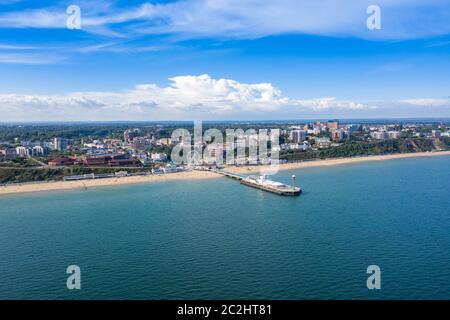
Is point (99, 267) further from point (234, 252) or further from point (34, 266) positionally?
point (234, 252)

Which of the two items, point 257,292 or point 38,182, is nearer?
point 257,292

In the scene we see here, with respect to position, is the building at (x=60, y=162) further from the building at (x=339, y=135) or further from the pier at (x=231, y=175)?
the building at (x=339, y=135)

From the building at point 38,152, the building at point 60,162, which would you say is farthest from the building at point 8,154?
the building at point 60,162

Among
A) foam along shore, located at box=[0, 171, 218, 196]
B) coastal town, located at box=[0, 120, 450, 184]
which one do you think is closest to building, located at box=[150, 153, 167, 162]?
coastal town, located at box=[0, 120, 450, 184]
